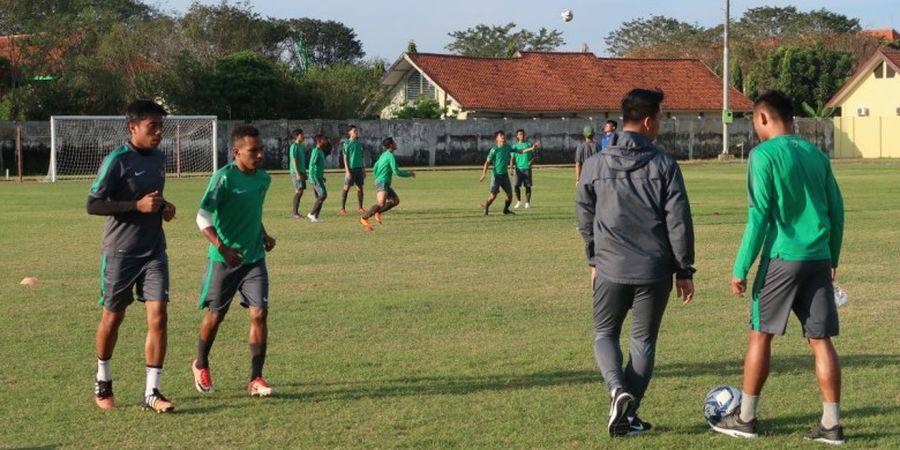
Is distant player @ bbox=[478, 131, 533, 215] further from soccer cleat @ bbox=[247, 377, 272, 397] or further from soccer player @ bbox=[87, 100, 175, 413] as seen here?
soccer player @ bbox=[87, 100, 175, 413]

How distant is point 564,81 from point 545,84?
153cm

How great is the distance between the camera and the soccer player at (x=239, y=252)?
7699 mm

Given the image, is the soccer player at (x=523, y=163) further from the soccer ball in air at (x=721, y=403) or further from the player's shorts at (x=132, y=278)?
the soccer ball in air at (x=721, y=403)

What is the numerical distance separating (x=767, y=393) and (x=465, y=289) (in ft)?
18.2

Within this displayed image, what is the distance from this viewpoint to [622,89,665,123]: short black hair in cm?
645

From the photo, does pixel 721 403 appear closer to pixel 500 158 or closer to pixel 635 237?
→ pixel 635 237

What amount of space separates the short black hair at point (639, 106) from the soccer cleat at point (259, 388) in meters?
2.90

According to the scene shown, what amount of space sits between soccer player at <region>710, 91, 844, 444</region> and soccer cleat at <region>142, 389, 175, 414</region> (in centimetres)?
338

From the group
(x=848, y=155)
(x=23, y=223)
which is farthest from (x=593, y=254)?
(x=848, y=155)

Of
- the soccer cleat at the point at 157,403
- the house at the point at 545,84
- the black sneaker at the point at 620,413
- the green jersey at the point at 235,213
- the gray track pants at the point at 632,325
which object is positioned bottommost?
the soccer cleat at the point at 157,403

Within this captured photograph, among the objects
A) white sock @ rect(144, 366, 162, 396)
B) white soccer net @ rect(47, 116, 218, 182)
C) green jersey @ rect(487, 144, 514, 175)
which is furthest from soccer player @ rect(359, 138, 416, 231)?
white soccer net @ rect(47, 116, 218, 182)

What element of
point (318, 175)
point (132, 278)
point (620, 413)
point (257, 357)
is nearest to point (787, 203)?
A: point (620, 413)

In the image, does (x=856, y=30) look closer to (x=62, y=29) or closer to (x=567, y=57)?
(x=567, y=57)

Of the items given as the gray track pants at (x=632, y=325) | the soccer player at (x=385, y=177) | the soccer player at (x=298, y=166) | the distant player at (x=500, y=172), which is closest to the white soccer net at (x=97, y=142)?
the soccer player at (x=298, y=166)
